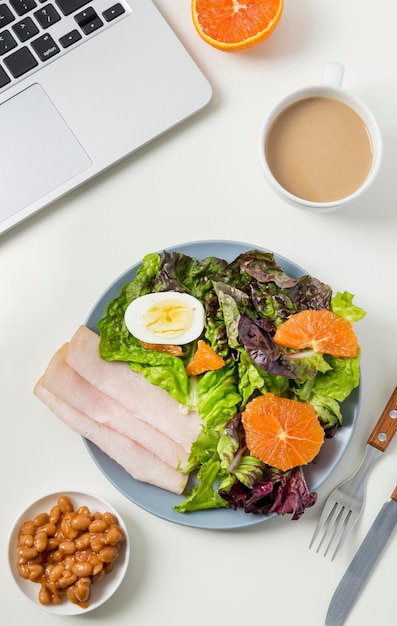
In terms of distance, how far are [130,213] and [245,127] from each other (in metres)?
0.30

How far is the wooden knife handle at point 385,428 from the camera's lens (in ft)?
5.12

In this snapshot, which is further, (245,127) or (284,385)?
(245,127)

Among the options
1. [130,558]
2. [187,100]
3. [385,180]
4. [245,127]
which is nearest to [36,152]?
[187,100]

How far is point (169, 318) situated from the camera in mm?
1526

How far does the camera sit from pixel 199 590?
158cm

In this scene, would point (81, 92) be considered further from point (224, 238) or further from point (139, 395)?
point (139, 395)

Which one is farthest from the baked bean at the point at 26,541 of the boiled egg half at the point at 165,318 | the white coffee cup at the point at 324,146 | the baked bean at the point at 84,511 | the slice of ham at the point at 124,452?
the white coffee cup at the point at 324,146

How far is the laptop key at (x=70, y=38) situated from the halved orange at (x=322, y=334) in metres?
0.70

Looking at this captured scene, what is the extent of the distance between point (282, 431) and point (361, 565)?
366 millimetres

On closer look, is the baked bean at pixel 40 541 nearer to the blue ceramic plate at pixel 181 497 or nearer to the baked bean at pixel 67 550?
the baked bean at pixel 67 550

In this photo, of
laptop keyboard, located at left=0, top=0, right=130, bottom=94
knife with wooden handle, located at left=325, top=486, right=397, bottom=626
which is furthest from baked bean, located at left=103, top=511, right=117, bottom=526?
laptop keyboard, located at left=0, top=0, right=130, bottom=94

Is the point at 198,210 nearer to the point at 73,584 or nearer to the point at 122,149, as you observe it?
the point at 122,149

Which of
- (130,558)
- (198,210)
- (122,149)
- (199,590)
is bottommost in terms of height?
(199,590)

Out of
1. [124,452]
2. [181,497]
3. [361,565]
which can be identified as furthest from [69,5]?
[361,565]
